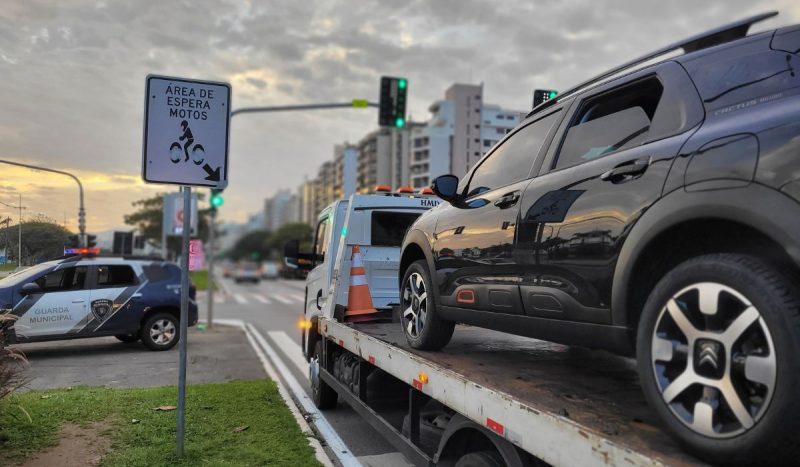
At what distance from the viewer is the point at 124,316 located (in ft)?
33.6

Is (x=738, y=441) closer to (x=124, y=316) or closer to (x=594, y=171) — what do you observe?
(x=594, y=171)

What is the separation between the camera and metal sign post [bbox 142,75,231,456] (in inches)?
171

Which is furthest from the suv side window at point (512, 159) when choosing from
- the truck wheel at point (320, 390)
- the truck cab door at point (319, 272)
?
the truck wheel at point (320, 390)

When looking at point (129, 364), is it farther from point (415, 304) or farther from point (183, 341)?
point (415, 304)

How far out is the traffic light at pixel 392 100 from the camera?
14258 millimetres

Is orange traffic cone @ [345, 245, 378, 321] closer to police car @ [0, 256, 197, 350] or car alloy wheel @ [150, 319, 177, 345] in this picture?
A: police car @ [0, 256, 197, 350]

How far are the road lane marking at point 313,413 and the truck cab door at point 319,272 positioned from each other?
1.04 meters

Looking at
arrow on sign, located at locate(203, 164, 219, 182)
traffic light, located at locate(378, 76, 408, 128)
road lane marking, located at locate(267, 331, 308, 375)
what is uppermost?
traffic light, located at locate(378, 76, 408, 128)

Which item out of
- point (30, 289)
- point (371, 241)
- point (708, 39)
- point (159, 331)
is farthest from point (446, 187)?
point (159, 331)

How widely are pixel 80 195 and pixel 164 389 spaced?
2685mm

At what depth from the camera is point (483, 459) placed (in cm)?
272

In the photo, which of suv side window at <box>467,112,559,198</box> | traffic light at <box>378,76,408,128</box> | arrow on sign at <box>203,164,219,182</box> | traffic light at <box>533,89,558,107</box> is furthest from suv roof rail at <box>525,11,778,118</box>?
traffic light at <box>378,76,408,128</box>

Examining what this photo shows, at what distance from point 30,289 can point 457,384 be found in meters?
8.88

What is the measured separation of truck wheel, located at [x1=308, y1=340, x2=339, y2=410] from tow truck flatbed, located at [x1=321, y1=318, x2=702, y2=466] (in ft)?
6.73
